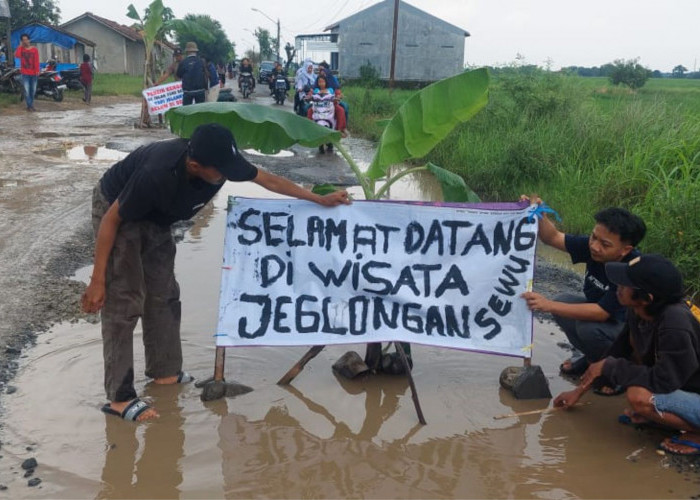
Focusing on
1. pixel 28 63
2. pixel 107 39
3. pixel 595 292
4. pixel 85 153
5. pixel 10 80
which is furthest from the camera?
pixel 107 39

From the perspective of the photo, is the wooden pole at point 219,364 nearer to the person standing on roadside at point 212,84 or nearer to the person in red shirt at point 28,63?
the person standing on roadside at point 212,84

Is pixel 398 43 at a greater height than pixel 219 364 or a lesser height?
greater

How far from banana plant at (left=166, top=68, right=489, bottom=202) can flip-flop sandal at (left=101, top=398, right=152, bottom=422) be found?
1618 mm

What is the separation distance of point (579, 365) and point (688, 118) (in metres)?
5.96

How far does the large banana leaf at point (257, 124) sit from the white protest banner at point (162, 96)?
34.1ft

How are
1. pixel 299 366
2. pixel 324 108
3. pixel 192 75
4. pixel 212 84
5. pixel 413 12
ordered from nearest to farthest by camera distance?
1. pixel 299 366
2. pixel 324 108
3. pixel 192 75
4. pixel 212 84
5. pixel 413 12

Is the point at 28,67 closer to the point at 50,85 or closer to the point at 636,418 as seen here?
the point at 50,85

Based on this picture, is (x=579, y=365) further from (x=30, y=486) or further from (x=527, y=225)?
(x=30, y=486)

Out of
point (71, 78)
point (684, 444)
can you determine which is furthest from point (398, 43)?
point (684, 444)

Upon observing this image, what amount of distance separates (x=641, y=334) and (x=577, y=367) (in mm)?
932

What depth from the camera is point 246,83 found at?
97.5 ft

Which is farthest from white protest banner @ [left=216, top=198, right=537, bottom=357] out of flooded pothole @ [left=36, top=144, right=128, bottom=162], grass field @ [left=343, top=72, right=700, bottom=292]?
flooded pothole @ [left=36, top=144, right=128, bottom=162]

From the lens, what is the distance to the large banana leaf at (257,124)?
3.86 m

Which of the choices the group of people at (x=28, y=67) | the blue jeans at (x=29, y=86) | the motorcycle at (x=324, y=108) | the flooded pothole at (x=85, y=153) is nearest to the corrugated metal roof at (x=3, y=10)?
the group of people at (x=28, y=67)
